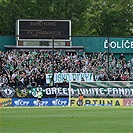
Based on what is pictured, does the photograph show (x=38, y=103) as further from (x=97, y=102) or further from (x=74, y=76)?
(x=97, y=102)

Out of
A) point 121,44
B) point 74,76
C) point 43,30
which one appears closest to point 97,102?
point 74,76

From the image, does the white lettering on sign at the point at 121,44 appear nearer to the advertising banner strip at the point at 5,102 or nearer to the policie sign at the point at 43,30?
the policie sign at the point at 43,30

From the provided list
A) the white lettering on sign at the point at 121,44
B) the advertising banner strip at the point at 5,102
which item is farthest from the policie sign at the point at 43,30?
the advertising banner strip at the point at 5,102

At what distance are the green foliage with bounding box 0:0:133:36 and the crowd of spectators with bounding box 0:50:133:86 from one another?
17.3m

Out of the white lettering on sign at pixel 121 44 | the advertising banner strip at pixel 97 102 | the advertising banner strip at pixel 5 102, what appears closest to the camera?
the advertising banner strip at pixel 5 102

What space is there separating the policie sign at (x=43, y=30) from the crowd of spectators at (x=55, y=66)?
4.18ft

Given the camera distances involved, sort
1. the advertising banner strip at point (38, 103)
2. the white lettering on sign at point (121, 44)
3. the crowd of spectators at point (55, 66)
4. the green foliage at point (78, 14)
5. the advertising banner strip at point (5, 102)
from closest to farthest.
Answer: the advertising banner strip at point (5, 102) < the advertising banner strip at point (38, 103) < the crowd of spectators at point (55, 66) < the white lettering on sign at point (121, 44) < the green foliage at point (78, 14)

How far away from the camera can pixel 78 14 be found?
6931cm

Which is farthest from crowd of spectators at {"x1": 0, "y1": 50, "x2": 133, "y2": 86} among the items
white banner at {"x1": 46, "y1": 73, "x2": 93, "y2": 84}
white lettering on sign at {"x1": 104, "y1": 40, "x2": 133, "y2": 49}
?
white lettering on sign at {"x1": 104, "y1": 40, "x2": 133, "y2": 49}

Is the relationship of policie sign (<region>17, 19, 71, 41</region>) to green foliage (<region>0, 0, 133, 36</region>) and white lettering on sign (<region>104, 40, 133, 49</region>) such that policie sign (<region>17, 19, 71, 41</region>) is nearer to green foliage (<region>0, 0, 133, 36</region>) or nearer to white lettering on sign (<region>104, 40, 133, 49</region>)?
white lettering on sign (<region>104, 40, 133, 49</region>)

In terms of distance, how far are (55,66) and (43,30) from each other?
4078 mm

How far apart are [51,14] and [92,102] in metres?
24.2

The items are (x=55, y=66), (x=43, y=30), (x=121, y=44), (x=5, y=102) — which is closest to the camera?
(x=5, y=102)

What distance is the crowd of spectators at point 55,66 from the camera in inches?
1805
